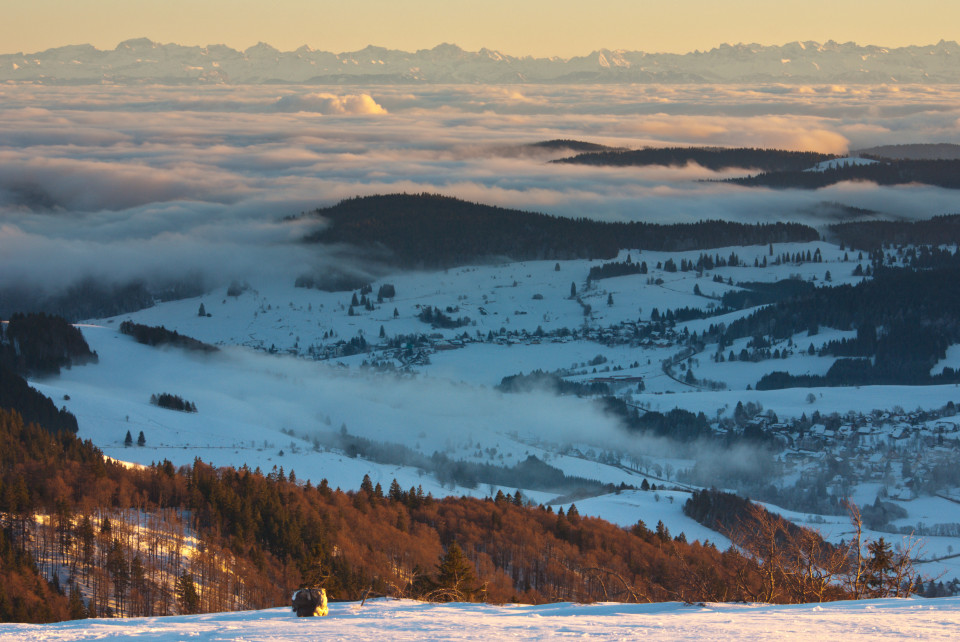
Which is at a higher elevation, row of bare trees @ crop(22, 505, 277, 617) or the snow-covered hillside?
row of bare trees @ crop(22, 505, 277, 617)

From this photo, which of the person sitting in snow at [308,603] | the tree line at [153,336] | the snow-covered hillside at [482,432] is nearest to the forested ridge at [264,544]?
the person sitting in snow at [308,603]

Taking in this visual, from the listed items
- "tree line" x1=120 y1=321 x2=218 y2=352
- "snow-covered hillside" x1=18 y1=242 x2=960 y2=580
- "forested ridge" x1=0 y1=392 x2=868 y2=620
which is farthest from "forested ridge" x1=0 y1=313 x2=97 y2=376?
"forested ridge" x1=0 y1=392 x2=868 y2=620

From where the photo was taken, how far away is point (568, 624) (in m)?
34.1

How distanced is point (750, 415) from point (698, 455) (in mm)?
14224

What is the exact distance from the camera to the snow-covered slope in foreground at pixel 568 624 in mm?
31255

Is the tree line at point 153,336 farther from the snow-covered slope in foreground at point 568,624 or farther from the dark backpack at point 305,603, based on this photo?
the dark backpack at point 305,603

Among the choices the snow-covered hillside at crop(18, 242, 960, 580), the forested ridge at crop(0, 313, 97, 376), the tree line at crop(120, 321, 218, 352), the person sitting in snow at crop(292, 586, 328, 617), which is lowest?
the snow-covered hillside at crop(18, 242, 960, 580)

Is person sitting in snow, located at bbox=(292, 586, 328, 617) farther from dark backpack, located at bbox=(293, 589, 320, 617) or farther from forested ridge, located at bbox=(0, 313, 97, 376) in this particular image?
forested ridge, located at bbox=(0, 313, 97, 376)

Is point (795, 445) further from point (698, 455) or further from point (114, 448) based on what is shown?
point (114, 448)

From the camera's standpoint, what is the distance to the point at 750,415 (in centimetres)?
16988

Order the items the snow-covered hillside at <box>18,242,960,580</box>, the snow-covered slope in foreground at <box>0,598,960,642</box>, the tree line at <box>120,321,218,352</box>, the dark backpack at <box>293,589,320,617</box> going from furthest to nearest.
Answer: the tree line at <box>120,321,218,352</box>
the snow-covered hillside at <box>18,242,960,580</box>
the dark backpack at <box>293,589,320,617</box>
the snow-covered slope in foreground at <box>0,598,960,642</box>

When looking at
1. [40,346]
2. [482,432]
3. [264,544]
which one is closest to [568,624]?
[264,544]

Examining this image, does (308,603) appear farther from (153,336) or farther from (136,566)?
(153,336)

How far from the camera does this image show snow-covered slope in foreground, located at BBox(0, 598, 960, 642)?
103 feet
